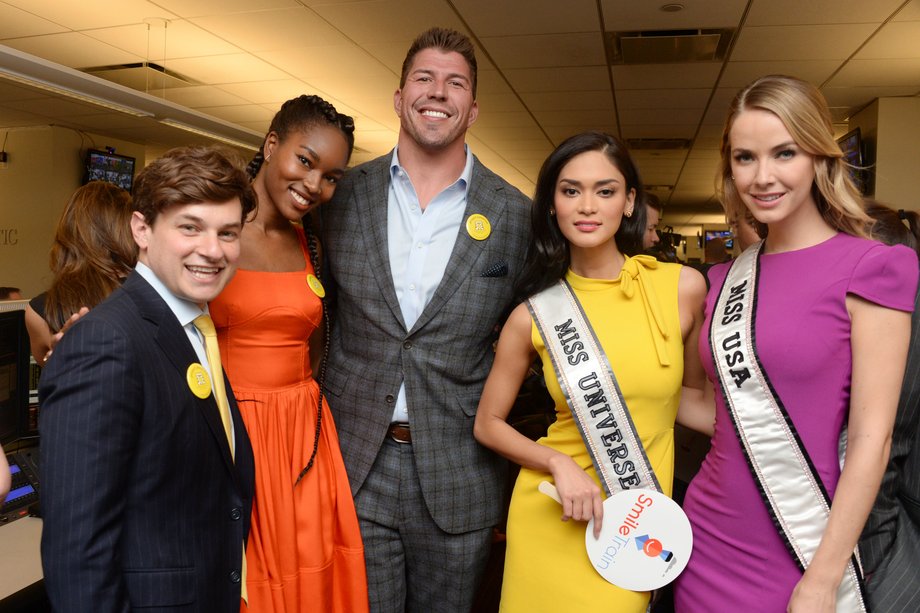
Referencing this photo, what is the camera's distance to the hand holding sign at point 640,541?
1.33 meters

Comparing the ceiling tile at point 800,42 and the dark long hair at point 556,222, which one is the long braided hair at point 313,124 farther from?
the ceiling tile at point 800,42

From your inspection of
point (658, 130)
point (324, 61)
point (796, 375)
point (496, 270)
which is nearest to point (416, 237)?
point (496, 270)

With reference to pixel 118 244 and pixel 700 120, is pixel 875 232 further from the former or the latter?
pixel 700 120

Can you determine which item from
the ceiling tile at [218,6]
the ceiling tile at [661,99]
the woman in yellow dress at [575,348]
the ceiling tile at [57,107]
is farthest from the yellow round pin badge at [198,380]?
the ceiling tile at [57,107]

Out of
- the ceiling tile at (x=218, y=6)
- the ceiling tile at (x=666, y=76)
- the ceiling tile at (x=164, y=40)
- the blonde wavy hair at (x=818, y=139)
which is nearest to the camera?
the blonde wavy hair at (x=818, y=139)

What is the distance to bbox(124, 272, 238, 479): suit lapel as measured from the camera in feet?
3.89

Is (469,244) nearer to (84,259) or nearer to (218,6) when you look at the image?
(84,259)

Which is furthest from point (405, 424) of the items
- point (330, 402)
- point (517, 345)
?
point (517, 345)

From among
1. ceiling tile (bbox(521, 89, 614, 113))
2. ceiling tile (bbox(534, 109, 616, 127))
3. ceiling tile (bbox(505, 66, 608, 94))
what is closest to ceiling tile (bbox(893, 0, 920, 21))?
ceiling tile (bbox(505, 66, 608, 94))

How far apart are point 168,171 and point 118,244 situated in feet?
3.41

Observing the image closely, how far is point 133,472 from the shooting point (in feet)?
3.64

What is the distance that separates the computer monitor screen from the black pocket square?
1.41 meters

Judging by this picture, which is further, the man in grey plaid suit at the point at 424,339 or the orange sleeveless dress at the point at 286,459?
the man in grey plaid suit at the point at 424,339

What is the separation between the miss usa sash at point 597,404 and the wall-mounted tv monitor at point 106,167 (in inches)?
327
